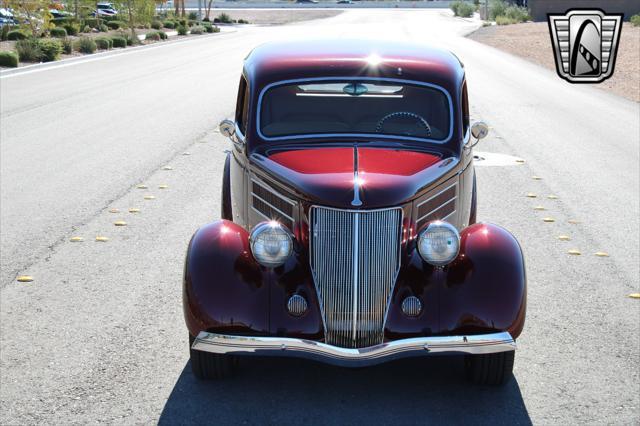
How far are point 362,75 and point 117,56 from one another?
3198 centimetres

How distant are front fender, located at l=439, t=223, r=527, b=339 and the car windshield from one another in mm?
1108

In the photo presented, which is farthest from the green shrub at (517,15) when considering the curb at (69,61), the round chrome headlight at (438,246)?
the round chrome headlight at (438,246)

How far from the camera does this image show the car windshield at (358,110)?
5.96 m

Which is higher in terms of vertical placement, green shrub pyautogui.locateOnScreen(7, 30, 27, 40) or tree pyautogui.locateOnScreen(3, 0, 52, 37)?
tree pyautogui.locateOnScreen(3, 0, 52, 37)

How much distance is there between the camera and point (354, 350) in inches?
187

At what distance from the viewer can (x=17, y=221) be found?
28.9 feet

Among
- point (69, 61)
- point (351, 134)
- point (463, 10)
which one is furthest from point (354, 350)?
point (463, 10)

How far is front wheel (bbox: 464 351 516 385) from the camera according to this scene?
198 inches

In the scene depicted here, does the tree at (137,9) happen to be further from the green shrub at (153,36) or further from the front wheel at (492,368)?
the front wheel at (492,368)

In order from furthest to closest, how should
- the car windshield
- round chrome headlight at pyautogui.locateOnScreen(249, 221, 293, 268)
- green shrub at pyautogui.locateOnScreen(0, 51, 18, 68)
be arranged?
green shrub at pyautogui.locateOnScreen(0, 51, 18, 68) < the car windshield < round chrome headlight at pyautogui.locateOnScreen(249, 221, 293, 268)

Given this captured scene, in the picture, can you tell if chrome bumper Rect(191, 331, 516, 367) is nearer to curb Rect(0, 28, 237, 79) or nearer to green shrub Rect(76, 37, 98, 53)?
curb Rect(0, 28, 237, 79)

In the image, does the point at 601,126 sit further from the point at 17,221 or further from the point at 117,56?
the point at 117,56

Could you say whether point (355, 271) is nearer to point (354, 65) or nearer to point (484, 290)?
point (484, 290)

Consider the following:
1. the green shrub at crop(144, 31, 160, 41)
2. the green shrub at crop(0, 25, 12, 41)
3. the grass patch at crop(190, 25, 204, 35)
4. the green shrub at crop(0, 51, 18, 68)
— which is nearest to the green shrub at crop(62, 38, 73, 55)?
the green shrub at crop(0, 25, 12, 41)
